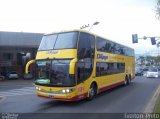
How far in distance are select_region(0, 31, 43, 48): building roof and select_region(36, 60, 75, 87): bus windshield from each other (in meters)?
31.9

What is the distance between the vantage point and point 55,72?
1361cm

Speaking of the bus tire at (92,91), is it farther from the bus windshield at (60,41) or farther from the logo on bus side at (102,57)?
the bus windshield at (60,41)

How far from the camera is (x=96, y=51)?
52.9ft

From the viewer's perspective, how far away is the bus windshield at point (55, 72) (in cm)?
1327

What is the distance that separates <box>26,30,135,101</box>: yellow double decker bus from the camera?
13312 mm

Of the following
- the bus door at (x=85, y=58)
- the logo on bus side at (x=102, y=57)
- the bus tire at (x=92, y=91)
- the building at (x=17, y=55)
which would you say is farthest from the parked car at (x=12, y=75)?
the bus door at (x=85, y=58)

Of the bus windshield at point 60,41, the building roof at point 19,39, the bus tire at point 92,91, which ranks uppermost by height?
the building roof at point 19,39

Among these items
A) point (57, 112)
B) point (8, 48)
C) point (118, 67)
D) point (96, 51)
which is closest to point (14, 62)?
point (8, 48)

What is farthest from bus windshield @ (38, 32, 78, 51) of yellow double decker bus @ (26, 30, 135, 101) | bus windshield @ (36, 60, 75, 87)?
bus windshield @ (36, 60, 75, 87)

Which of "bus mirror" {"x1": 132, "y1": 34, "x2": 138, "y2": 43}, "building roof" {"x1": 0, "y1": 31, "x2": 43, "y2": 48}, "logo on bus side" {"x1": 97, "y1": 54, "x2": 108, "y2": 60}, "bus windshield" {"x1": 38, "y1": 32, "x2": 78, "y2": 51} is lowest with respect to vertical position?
"logo on bus side" {"x1": 97, "y1": 54, "x2": 108, "y2": 60}

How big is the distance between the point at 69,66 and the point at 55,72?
0.86 metres

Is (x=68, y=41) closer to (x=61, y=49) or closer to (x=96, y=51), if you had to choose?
(x=61, y=49)

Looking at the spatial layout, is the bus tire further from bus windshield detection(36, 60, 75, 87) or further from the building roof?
the building roof

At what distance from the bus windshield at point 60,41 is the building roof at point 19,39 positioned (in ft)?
102
